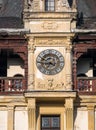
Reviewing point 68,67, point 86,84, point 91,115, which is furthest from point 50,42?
point 91,115

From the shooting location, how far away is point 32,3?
161 feet

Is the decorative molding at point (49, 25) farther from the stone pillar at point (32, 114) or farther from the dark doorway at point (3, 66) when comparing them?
the stone pillar at point (32, 114)

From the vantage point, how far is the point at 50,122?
48.6 meters

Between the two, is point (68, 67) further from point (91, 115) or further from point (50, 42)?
point (91, 115)

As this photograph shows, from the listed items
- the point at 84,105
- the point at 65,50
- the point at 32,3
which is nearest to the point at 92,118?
the point at 84,105

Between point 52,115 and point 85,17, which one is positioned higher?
point 85,17

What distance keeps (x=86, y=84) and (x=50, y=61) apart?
91.0 inches

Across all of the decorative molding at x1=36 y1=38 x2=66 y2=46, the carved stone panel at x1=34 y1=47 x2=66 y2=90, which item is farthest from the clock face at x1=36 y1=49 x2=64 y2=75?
the decorative molding at x1=36 y1=38 x2=66 y2=46

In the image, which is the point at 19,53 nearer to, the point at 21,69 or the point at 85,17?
the point at 21,69

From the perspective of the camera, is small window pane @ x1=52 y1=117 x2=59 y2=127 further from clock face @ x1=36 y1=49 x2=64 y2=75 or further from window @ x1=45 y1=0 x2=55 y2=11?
window @ x1=45 y1=0 x2=55 y2=11

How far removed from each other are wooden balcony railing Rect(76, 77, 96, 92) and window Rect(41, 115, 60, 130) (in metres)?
2.02

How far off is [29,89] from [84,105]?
10.1 feet

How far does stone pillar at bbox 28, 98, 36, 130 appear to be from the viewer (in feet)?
157

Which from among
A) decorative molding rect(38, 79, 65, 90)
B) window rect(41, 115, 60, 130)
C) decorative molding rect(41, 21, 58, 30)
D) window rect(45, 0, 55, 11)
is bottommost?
Answer: window rect(41, 115, 60, 130)
